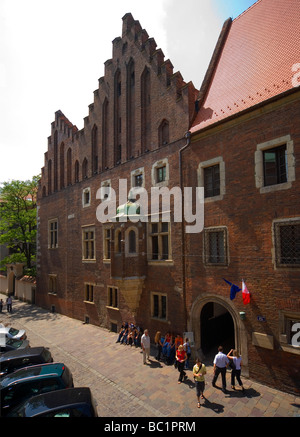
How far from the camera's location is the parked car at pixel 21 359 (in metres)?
10.2

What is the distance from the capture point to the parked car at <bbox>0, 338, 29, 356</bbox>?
12495 mm

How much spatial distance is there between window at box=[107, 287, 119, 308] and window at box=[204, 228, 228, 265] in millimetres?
7543

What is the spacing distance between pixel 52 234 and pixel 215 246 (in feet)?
57.5

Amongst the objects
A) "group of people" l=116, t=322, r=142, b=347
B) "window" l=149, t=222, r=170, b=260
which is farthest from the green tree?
"window" l=149, t=222, r=170, b=260

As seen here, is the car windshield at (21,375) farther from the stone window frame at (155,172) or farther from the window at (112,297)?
the stone window frame at (155,172)

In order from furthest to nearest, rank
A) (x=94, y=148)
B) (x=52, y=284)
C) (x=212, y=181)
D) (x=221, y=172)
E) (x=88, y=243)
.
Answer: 1. (x=52, y=284)
2. (x=94, y=148)
3. (x=88, y=243)
4. (x=212, y=181)
5. (x=221, y=172)

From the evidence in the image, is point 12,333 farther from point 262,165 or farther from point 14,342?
point 262,165

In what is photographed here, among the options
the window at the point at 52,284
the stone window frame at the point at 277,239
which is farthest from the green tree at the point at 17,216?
the stone window frame at the point at 277,239

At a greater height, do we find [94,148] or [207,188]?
[94,148]

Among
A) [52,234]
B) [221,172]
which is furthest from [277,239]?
[52,234]

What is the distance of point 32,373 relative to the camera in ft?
28.7

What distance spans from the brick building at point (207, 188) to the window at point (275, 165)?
0.04 meters

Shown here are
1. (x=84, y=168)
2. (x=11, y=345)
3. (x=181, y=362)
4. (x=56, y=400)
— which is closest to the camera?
(x=56, y=400)

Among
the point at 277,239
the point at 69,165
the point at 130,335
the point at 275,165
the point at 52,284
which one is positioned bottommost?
the point at 130,335
